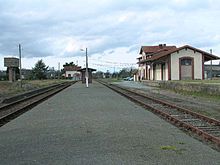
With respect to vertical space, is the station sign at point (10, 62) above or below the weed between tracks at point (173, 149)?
above

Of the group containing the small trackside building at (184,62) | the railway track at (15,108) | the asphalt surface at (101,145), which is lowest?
the railway track at (15,108)

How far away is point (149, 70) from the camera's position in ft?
228

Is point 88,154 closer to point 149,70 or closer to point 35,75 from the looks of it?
point 149,70

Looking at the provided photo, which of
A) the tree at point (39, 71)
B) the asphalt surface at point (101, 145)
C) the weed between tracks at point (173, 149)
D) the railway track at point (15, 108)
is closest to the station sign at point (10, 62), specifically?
the tree at point (39, 71)

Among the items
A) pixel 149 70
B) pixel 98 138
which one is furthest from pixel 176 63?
pixel 98 138

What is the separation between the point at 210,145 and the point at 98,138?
2663 millimetres

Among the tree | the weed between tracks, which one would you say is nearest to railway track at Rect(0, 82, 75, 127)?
the weed between tracks

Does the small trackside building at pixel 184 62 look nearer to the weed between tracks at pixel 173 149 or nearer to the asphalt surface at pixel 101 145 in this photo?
the asphalt surface at pixel 101 145

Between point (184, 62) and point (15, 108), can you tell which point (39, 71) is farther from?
point (15, 108)

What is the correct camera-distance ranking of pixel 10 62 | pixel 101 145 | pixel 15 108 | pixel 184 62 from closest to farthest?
pixel 101 145
pixel 15 108
pixel 184 62
pixel 10 62

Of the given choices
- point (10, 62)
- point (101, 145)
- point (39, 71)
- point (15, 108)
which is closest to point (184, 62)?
point (15, 108)

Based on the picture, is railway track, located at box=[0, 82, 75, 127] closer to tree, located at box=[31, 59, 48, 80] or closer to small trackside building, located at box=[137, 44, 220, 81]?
small trackside building, located at box=[137, 44, 220, 81]

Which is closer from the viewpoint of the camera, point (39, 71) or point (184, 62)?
point (184, 62)

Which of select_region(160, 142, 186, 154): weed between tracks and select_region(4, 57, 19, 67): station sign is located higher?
select_region(4, 57, 19, 67): station sign
